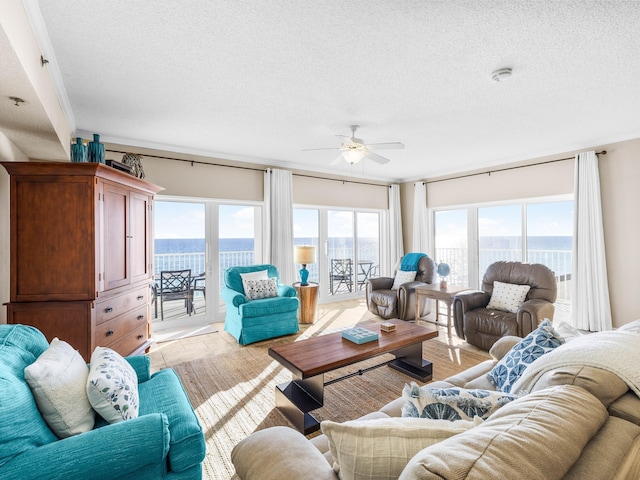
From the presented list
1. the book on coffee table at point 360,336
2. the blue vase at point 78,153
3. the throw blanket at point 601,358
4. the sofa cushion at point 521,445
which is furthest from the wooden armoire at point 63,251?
the throw blanket at point 601,358

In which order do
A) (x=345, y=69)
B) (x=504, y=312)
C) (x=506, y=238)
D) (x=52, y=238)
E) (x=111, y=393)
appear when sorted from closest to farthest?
(x=111, y=393), (x=345, y=69), (x=52, y=238), (x=504, y=312), (x=506, y=238)

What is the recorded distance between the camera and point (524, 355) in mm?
1714

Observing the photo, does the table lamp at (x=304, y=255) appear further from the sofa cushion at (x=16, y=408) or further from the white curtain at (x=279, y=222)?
the sofa cushion at (x=16, y=408)

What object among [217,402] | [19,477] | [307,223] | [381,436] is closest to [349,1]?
[381,436]

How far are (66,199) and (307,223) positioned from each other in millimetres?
3884

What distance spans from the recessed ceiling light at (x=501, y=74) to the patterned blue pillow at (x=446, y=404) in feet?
7.76

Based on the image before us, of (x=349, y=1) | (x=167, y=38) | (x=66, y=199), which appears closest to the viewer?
(x=349, y=1)

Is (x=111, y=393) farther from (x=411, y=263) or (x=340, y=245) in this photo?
(x=340, y=245)

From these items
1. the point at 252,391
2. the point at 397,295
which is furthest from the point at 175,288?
the point at 397,295

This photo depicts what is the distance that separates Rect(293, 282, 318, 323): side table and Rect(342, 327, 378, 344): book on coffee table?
200 centimetres

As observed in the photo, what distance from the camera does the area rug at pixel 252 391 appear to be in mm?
2201

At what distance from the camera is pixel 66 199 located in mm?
2643

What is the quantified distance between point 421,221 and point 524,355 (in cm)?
518

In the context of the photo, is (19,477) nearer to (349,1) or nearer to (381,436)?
(381,436)
